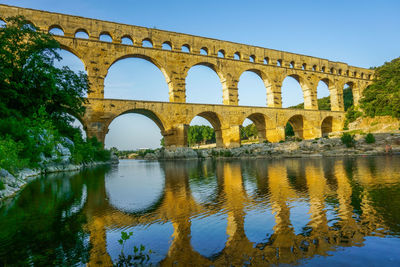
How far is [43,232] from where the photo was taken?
3.31 meters

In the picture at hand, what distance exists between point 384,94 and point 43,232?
1425 inches

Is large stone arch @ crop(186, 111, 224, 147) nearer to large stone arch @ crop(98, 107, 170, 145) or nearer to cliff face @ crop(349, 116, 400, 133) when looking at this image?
large stone arch @ crop(98, 107, 170, 145)

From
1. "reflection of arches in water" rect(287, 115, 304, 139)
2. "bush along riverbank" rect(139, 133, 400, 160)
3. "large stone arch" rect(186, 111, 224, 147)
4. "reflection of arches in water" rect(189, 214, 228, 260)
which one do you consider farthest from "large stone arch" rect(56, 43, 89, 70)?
"reflection of arches in water" rect(287, 115, 304, 139)

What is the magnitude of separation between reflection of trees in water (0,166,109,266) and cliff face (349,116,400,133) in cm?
2705

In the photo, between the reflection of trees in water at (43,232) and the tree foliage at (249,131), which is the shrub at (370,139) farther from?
the tree foliage at (249,131)

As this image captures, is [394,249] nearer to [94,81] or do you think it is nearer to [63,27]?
[94,81]

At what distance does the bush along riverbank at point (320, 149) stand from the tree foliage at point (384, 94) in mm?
10676

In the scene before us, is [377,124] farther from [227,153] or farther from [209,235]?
[209,235]

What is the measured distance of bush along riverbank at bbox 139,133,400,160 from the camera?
1762cm

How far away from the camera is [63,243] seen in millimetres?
2863

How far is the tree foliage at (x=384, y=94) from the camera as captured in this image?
2701 centimetres

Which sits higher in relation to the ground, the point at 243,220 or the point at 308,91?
the point at 308,91

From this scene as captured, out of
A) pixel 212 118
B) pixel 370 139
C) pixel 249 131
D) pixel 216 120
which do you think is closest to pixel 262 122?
pixel 216 120

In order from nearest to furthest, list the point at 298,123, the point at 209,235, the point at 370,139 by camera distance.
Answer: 1. the point at 209,235
2. the point at 370,139
3. the point at 298,123
